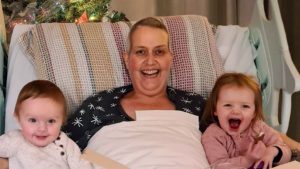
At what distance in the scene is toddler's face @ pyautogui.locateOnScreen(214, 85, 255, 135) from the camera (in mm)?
1430

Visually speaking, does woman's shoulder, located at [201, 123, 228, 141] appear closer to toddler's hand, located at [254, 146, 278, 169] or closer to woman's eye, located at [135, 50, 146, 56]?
toddler's hand, located at [254, 146, 278, 169]

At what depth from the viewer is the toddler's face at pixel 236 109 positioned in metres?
1.43

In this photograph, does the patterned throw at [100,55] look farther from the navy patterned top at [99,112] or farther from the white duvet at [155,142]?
the white duvet at [155,142]

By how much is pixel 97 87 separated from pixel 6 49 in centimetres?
44

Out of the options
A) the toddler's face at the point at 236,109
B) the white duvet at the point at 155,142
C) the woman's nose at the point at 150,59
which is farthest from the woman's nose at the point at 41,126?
the toddler's face at the point at 236,109

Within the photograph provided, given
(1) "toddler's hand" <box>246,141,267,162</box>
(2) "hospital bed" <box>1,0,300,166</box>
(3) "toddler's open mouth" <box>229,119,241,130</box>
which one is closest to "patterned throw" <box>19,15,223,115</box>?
(2) "hospital bed" <box>1,0,300,166</box>

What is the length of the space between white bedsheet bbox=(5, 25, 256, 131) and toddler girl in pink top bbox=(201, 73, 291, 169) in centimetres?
45

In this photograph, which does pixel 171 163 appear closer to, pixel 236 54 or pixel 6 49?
pixel 236 54

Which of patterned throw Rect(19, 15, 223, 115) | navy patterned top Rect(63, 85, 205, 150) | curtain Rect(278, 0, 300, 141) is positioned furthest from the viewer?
curtain Rect(278, 0, 300, 141)

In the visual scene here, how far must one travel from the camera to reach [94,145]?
1.46m

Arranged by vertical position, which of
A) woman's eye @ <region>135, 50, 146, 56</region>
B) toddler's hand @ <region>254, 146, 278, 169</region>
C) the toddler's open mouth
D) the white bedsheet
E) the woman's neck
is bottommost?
toddler's hand @ <region>254, 146, 278, 169</region>

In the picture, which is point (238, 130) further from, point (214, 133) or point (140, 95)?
point (140, 95)

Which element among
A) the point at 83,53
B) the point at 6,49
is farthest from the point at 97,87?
the point at 6,49

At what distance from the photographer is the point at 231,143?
1443 mm
